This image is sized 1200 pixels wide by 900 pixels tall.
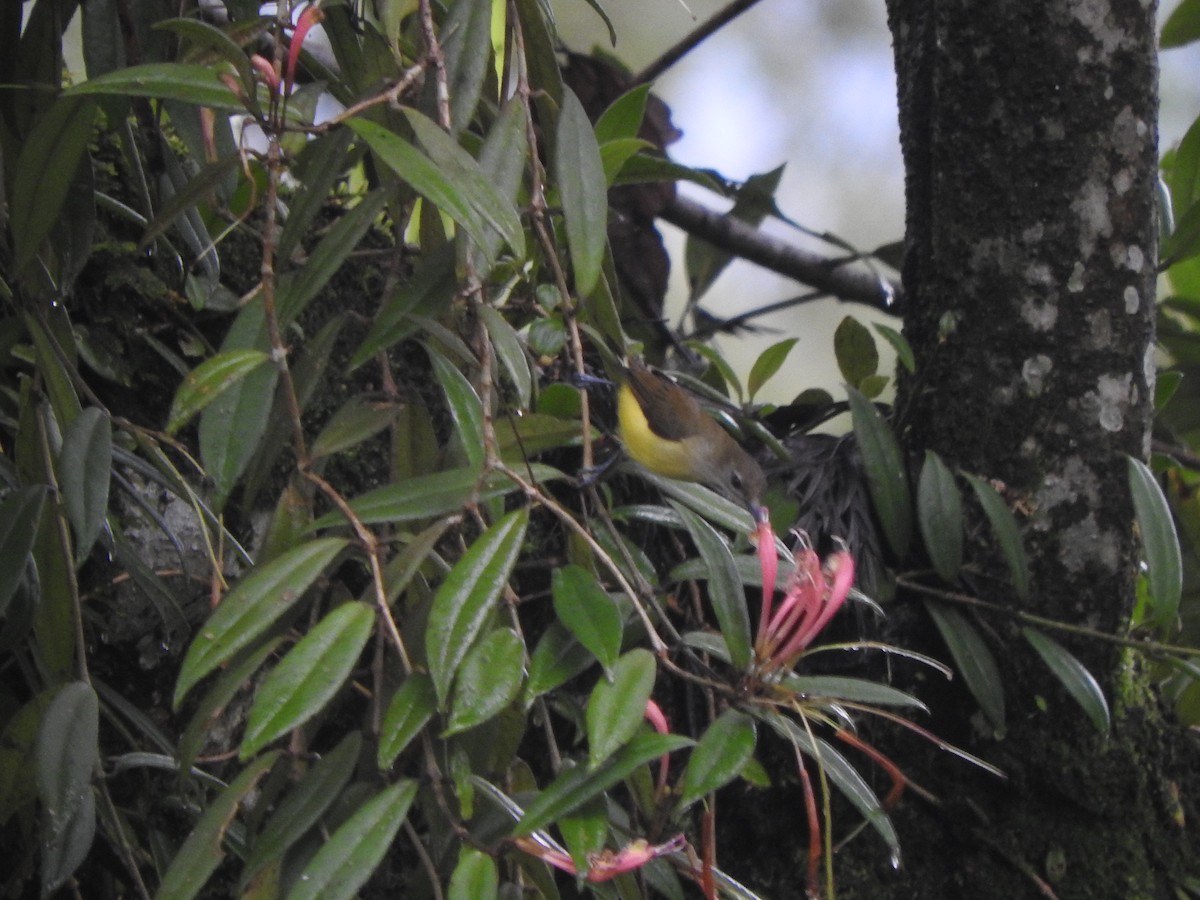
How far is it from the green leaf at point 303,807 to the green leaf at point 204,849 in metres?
0.02

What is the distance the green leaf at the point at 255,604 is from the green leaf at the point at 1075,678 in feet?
2.71

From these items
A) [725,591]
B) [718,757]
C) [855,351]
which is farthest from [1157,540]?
[718,757]

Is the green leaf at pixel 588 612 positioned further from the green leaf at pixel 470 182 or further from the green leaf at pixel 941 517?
the green leaf at pixel 941 517

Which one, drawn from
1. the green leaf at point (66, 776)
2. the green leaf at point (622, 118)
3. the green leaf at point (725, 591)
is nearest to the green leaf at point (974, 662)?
the green leaf at point (725, 591)

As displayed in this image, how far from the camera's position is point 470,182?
2.33ft

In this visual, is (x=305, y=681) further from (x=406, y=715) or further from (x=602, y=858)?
(x=602, y=858)

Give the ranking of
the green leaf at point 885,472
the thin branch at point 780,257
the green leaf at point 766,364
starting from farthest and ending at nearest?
1. the thin branch at point 780,257
2. the green leaf at point 766,364
3. the green leaf at point 885,472

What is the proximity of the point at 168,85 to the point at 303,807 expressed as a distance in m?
0.45

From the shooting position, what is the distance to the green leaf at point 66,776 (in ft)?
2.53

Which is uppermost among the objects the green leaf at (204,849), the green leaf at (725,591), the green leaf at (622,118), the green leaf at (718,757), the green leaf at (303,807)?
the green leaf at (622,118)

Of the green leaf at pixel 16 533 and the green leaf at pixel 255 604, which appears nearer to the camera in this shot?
the green leaf at pixel 255 604

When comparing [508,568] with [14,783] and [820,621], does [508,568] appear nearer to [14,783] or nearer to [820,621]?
[820,621]

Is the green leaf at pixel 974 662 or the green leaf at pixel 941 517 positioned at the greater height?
the green leaf at pixel 941 517

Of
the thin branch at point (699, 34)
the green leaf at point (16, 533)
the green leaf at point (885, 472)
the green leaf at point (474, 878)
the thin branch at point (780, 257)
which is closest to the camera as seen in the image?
the green leaf at point (474, 878)
